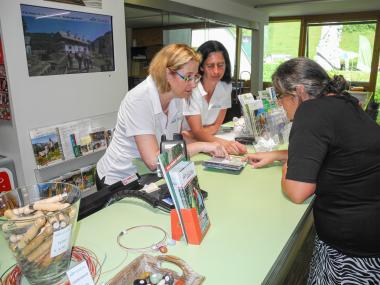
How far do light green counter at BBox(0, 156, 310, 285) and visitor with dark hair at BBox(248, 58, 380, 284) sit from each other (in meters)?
0.13

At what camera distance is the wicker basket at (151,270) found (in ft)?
2.62

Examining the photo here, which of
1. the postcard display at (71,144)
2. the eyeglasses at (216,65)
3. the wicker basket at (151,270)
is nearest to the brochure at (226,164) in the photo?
the wicker basket at (151,270)

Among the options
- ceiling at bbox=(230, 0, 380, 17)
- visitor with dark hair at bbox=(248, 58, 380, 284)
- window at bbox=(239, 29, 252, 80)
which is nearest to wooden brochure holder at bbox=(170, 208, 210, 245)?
visitor with dark hair at bbox=(248, 58, 380, 284)

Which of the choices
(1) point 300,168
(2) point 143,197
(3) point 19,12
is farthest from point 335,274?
(3) point 19,12

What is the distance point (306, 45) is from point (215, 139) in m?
5.81

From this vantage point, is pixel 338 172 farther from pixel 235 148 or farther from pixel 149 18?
pixel 149 18

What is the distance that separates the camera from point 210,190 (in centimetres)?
140

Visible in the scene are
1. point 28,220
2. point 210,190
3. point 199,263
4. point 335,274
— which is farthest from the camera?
point 210,190

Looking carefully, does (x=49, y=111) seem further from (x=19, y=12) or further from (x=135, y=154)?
(x=135, y=154)

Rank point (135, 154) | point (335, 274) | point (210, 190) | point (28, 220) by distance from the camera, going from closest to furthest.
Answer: point (28, 220)
point (335, 274)
point (210, 190)
point (135, 154)


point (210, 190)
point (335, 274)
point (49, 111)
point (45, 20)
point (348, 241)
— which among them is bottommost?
point (335, 274)

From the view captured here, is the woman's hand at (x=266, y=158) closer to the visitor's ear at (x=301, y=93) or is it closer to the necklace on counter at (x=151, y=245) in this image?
the visitor's ear at (x=301, y=93)

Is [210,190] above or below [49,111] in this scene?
below

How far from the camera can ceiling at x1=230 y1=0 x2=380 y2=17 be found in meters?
5.39
